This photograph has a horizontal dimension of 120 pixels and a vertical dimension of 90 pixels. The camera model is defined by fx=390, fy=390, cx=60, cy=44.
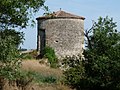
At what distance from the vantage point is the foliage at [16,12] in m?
13.8

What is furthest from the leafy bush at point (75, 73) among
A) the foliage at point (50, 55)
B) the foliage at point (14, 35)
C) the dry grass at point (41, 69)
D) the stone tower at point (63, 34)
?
the stone tower at point (63, 34)

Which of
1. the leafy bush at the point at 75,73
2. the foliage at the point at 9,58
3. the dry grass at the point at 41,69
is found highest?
the foliage at the point at 9,58

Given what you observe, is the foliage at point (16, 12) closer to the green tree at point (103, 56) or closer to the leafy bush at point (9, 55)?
the leafy bush at point (9, 55)

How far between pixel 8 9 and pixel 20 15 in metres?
0.58

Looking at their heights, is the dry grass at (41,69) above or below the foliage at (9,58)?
below

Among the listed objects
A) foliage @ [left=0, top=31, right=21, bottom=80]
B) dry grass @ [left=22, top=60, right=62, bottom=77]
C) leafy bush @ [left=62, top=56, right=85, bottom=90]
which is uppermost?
foliage @ [left=0, top=31, right=21, bottom=80]

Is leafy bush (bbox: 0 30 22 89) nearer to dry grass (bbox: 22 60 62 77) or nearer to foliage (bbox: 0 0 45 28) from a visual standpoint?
foliage (bbox: 0 0 45 28)

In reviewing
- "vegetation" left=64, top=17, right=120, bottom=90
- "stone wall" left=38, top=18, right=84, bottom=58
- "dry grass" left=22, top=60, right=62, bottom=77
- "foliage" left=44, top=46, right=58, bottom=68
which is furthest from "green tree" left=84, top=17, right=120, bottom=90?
"stone wall" left=38, top=18, right=84, bottom=58

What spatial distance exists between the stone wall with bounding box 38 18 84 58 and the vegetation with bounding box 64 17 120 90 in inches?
905

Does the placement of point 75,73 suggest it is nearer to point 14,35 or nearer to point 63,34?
point 14,35

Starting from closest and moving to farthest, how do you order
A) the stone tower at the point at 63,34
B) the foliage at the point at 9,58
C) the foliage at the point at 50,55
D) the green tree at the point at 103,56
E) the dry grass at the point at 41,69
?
the foliage at the point at 9,58
the green tree at the point at 103,56
the dry grass at the point at 41,69
the foliage at the point at 50,55
the stone tower at the point at 63,34

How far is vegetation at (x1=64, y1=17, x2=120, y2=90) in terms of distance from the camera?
64.4 ft

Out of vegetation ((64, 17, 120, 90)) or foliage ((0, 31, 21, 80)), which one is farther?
vegetation ((64, 17, 120, 90))

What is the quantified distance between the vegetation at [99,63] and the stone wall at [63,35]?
75.4 feet
